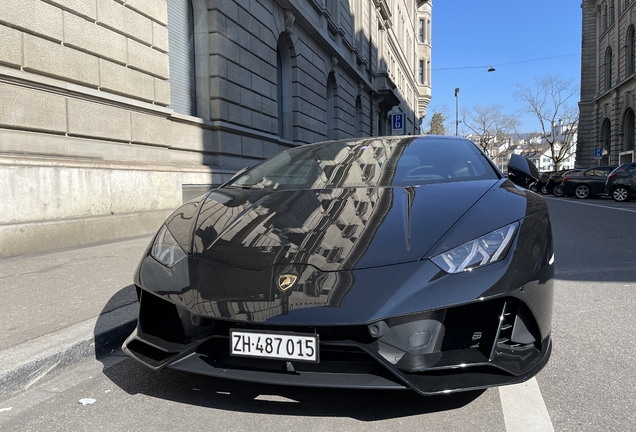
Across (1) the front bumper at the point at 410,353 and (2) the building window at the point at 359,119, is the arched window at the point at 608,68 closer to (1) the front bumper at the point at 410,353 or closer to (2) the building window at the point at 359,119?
(2) the building window at the point at 359,119

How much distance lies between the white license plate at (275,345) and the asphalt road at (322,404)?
1.11 feet

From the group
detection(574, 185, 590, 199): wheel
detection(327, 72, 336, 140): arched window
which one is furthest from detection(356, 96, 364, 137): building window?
detection(574, 185, 590, 199): wheel

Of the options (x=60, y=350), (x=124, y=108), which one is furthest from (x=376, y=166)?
(x=124, y=108)

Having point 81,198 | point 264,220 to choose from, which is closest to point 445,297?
point 264,220

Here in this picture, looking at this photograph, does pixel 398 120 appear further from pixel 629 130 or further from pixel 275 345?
pixel 629 130

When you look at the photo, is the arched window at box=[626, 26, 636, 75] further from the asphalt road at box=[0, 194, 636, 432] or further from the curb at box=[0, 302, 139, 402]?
the curb at box=[0, 302, 139, 402]

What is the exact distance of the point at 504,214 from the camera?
2.35m

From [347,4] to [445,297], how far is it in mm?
21705

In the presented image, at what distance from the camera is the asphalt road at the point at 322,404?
2.00 meters

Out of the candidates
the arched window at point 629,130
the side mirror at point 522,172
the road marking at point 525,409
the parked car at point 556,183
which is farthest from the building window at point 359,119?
the road marking at point 525,409

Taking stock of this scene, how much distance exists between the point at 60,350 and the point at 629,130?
38.6m

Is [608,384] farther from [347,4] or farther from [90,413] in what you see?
[347,4]

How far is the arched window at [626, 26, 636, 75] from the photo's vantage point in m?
31.6

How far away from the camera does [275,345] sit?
6.16 ft
